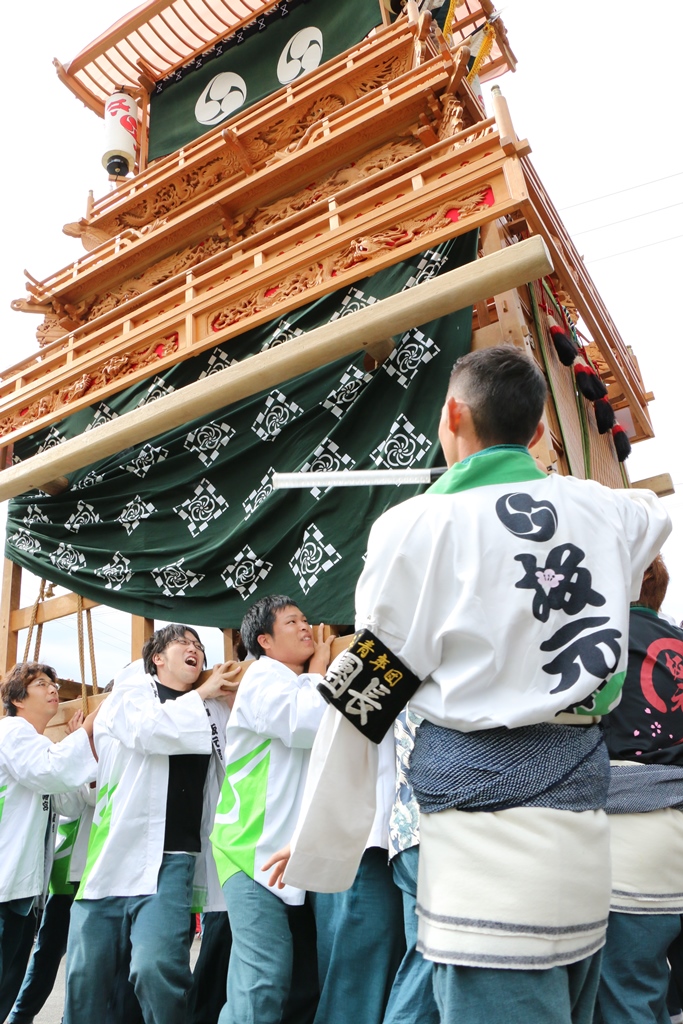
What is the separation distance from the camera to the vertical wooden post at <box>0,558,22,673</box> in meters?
4.88

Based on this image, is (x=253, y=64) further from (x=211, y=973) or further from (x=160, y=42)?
(x=211, y=973)

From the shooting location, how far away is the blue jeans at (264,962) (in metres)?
2.41

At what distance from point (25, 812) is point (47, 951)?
0.84m

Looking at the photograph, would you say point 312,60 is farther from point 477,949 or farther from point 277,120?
point 477,949

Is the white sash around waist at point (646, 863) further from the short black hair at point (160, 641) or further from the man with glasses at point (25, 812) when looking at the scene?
the man with glasses at point (25, 812)

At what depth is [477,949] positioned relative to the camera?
3.94 feet

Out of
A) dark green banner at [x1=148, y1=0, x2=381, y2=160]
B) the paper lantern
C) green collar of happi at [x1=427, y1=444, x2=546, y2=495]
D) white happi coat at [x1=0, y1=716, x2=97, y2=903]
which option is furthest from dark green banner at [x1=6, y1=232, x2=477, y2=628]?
dark green banner at [x1=148, y1=0, x2=381, y2=160]

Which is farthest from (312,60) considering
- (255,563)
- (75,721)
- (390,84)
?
(75,721)

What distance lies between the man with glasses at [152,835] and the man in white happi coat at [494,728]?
1814 mm

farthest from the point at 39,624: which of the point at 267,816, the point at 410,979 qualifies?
the point at 410,979

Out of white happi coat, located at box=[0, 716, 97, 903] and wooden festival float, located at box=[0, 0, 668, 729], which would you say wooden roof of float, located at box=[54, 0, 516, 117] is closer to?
wooden festival float, located at box=[0, 0, 668, 729]

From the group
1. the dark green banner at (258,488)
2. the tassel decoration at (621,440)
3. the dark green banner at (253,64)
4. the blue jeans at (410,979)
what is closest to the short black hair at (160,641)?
the dark green banner at (258,488)

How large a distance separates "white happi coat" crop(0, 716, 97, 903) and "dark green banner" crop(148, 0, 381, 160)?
521 centimetres

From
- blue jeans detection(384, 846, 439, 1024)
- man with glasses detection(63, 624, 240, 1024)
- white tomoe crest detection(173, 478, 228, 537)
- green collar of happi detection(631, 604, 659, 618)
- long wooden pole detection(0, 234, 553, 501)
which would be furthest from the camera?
white tomoe crest detection(173, 478, 228, 537)
